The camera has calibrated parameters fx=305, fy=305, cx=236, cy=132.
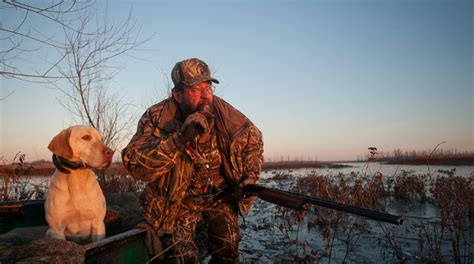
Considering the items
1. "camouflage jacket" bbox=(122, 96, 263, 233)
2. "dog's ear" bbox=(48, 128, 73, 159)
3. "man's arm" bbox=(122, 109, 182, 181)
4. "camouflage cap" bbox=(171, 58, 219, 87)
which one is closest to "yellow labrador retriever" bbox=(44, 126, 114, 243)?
"dog's ear" bbox=(48, 128, 73, 159)

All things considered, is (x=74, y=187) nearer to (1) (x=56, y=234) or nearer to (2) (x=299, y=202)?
(1) (x=56, y=234)

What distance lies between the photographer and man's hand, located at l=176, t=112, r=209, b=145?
2740mm

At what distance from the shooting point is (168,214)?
124 inches

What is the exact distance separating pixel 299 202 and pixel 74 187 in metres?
2.09

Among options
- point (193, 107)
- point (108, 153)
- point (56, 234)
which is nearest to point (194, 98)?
point (193, 107)

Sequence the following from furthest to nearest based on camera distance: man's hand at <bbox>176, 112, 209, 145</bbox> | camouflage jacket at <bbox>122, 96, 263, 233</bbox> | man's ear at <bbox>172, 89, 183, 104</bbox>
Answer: man's ear at <bbox>172, 89, 183, 104</bbox> < camouflage jacket at <bbox>122, 96, 263, 233</bbox> < man's hand at <bbox>176, 112, 209, 145</bbox>

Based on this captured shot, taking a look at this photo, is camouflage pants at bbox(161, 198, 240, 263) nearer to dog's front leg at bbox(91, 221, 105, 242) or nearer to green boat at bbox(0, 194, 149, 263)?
green boat at bbox(0, 194, 149, 263)

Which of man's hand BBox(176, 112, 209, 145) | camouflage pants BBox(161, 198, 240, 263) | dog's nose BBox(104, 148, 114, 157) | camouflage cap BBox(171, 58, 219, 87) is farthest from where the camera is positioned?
camouflage cap BBox(171, 58, 219, 87)

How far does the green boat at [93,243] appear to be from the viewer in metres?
1.88

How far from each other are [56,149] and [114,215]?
4.09 feet

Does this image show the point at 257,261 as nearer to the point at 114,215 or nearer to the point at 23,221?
the point at 114,215

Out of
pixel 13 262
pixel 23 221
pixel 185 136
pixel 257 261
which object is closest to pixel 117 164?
pixel 23 221

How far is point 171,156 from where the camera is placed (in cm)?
298

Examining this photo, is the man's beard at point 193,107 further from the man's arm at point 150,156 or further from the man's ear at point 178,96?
the man's arm at point 150,156
